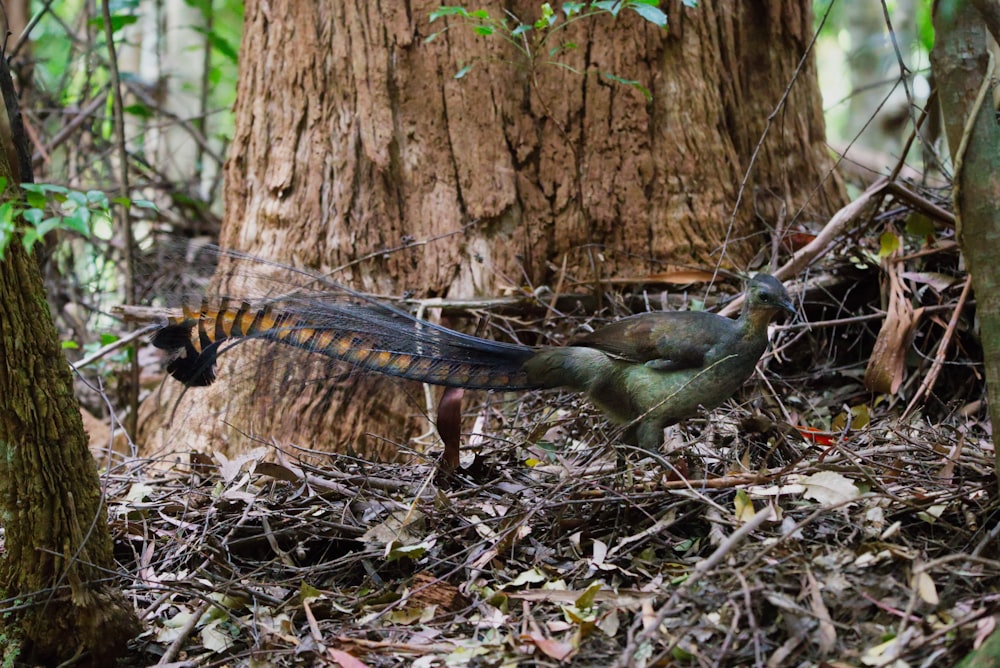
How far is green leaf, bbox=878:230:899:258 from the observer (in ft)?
12.5

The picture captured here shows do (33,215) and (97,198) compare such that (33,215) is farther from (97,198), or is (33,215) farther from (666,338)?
(666,338)

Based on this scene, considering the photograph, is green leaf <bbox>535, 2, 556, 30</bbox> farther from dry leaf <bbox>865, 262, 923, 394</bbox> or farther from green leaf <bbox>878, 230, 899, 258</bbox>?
dry leaf <bbox>865, 262, 923, 394</bbox>

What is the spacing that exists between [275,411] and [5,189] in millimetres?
1423

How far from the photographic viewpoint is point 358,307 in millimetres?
3352

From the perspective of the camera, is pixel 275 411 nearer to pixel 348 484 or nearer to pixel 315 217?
pixel 348 484

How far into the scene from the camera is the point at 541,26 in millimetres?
3434

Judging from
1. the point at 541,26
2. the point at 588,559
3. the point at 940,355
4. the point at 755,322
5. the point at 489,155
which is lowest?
the point at 588,559

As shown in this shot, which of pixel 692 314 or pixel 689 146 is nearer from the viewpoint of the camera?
pixel 692 314

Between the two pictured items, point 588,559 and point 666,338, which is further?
point 666,338

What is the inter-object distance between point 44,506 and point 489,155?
2.38 meters

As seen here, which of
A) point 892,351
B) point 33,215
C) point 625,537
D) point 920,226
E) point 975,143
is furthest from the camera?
point 920,226

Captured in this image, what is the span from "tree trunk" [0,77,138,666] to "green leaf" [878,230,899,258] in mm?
3134

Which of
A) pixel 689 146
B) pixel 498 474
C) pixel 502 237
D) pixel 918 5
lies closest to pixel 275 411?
pixel 498 474

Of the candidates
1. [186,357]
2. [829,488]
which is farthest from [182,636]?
[829,488]
